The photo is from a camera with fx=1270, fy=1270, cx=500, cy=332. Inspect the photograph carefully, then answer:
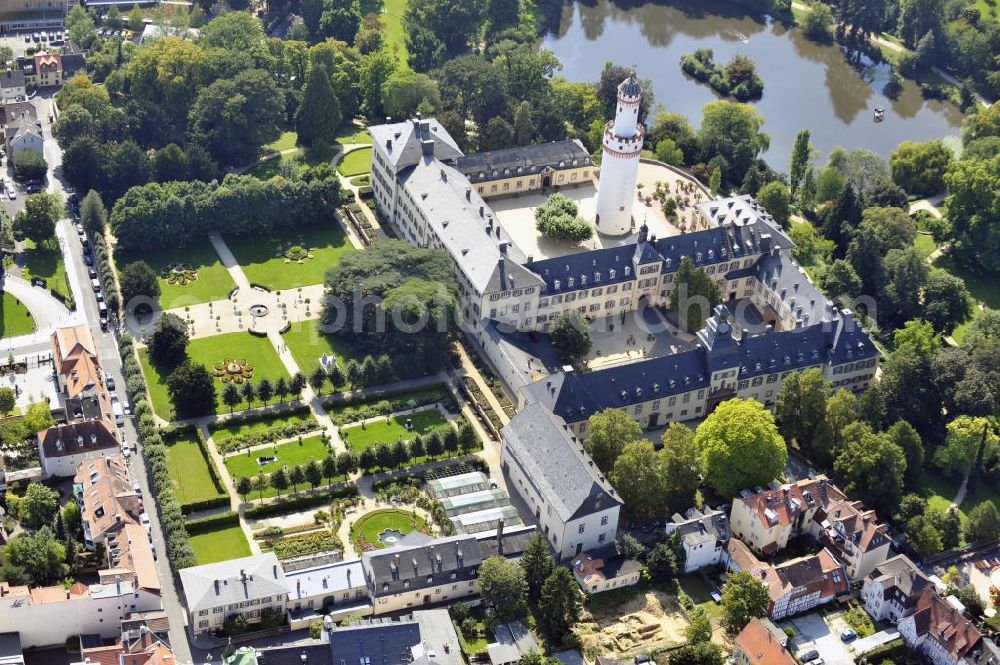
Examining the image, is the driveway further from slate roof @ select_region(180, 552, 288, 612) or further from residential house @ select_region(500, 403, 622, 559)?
slate roof @ select_region(180, 552, 288, 612)

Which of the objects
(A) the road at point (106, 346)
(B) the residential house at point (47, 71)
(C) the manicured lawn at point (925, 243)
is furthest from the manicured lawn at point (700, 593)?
(B) the residential house at point (47, 71)

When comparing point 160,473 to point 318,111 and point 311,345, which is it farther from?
point 318,111

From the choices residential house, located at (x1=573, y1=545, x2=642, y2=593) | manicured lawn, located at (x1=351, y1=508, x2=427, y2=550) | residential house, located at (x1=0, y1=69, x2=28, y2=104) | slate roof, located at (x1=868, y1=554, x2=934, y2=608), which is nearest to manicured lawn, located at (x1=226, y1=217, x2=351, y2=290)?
manicured lawn, located at (x1=351, y1=508, x2=427, y2=550)

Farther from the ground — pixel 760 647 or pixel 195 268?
pixel 195 268

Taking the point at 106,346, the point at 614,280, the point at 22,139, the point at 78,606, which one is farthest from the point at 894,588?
the point at 22,139

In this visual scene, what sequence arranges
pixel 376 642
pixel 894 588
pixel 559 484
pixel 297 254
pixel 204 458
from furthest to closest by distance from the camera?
1. pixel 297 254
2. pixel 204 458
3. pixel 559 484
4. pixel 894 588
5. pixel 376 642

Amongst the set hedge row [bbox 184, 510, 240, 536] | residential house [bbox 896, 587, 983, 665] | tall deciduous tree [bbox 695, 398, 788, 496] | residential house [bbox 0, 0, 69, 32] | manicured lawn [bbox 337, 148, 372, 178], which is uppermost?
Result: residential house [bbox 0, 0, 69, 32]

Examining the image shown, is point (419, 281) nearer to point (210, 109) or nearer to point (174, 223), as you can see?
point (174, 223)
